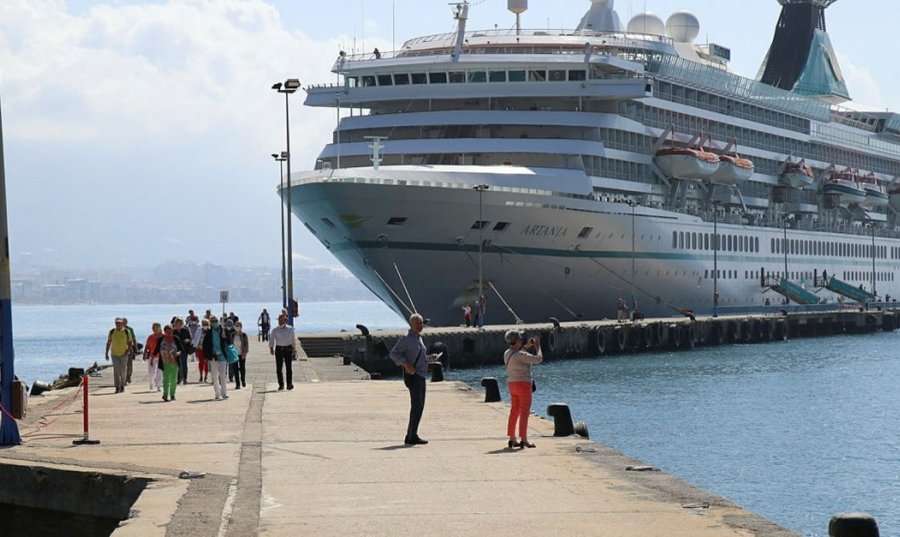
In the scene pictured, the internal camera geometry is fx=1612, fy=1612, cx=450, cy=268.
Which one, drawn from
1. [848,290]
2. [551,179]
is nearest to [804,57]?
[848,290]

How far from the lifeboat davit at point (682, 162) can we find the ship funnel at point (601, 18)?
14.5m

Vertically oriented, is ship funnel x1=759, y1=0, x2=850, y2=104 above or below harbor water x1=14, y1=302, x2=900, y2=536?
above

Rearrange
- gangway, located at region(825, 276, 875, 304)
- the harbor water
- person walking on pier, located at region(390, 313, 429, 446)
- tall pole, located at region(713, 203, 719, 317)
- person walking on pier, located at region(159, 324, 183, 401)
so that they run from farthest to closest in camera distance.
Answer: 1. gangway, located at region(825, 276, 875, 304)
2. tall pole, located at region(713, 203, 719, 317)
3. person walking on pier, located at region(159, 324, 183, 401)
4. the harbor water
5. person walking on pier, located at region(390, 313, 429, 446)

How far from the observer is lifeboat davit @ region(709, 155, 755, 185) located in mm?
69500

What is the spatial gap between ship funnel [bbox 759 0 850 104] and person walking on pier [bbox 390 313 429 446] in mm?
84579

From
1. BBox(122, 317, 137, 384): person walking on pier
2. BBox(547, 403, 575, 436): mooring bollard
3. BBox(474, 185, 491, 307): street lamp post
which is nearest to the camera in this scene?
BBox(547, 403, 575, 436): mooring bollard

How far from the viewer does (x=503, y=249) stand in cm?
5547

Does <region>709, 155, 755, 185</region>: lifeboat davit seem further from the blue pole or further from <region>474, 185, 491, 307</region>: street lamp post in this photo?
the blue pole

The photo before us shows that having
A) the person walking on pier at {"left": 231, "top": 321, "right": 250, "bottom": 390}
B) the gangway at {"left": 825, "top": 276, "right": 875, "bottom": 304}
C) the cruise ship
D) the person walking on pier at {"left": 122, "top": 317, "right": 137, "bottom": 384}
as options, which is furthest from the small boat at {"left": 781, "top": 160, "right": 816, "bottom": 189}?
the person walking on pier at {"left": 231, "top": 321, "right": 250, "bottom": 390}

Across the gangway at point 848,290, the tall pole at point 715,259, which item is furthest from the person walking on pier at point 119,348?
the gangway at point 848,290

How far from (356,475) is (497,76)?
4460cm

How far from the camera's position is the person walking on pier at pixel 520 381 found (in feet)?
60.7

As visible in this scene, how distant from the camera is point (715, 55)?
274ft

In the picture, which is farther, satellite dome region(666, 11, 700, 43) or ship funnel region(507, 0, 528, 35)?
satellite dome region(666, 11, 700, 43)
